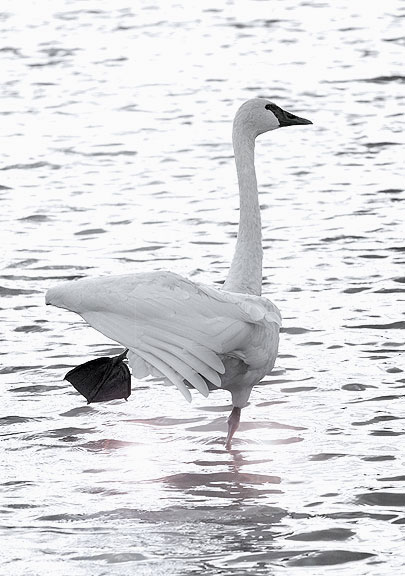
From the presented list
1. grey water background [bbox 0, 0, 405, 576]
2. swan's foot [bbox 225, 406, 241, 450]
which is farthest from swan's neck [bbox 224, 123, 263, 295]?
grey water background [bbox 0, 0, 405, 576]

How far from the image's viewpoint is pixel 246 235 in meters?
9.14

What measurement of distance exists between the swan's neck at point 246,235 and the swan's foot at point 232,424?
2.51 ft

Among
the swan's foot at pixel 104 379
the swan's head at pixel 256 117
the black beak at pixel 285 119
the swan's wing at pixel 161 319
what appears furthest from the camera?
the black beak at pixel 285 119

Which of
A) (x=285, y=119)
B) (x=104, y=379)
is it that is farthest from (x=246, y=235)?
(x=104, y=379)

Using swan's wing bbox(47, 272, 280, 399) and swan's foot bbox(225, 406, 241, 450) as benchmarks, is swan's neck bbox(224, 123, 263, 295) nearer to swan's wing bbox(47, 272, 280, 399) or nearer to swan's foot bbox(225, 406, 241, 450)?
swan's foot bbox(225, 406, 241, 450)

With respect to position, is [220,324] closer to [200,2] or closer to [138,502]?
[138,502]

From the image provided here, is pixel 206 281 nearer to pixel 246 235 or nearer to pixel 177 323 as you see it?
pixel 246 235

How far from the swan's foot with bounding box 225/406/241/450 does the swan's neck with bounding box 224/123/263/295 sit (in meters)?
0.77

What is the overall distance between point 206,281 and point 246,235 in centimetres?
307

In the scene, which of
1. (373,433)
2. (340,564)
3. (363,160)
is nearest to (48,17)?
(363,160)

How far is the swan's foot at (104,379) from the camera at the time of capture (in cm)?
857

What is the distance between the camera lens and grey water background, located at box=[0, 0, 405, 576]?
7.63 metres

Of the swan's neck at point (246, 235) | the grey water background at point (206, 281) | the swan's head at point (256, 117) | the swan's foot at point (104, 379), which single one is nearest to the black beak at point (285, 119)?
the swan's head at point (256, 117)

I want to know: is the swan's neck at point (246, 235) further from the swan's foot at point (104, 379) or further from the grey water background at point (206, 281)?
the grey water background at point (206, 281)
